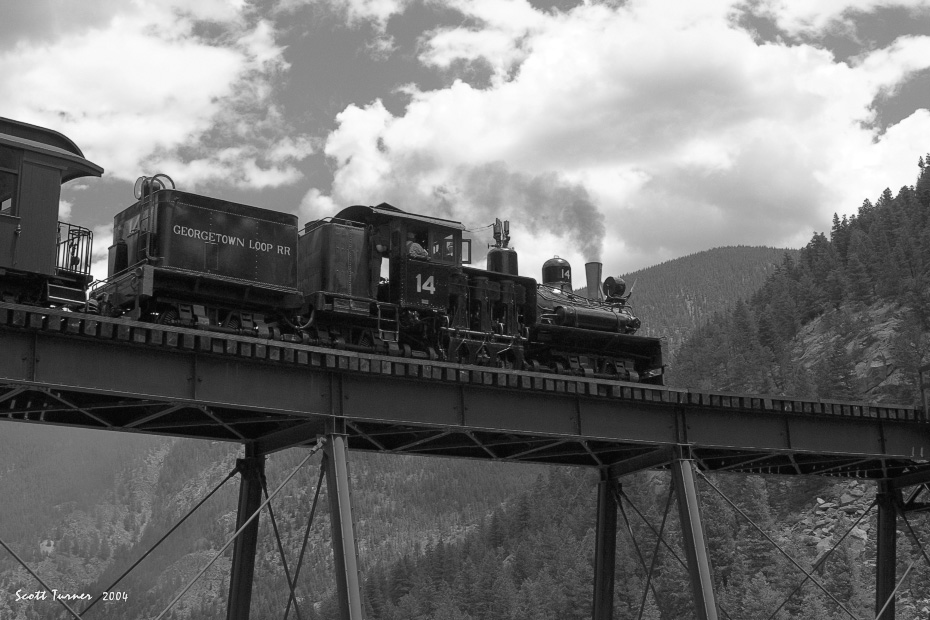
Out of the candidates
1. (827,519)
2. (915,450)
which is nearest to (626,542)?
(827,519)

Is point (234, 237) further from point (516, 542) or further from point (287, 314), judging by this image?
point (516, 542)

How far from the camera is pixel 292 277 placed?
82.9ft

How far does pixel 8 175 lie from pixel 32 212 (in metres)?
0.83

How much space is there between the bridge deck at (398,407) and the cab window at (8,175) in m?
3.01

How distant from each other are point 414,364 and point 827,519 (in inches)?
2724

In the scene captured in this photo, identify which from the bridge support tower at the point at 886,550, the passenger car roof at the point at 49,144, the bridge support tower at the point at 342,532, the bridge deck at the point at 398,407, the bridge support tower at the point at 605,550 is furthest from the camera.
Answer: the bridge support tower at the point at 886,550

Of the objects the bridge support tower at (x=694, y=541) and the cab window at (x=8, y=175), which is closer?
the cab window at (x=8, y=175)

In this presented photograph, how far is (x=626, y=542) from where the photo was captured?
98.2 meters

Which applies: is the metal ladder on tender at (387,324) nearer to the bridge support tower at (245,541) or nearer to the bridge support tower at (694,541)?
the bridge support tower at (245,541)

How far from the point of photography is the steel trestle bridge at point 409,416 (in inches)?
790

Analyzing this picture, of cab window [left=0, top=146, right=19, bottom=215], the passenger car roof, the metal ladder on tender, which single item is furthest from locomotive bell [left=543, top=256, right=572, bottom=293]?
cab window [left=0, top=146, right=19, bottom=215]

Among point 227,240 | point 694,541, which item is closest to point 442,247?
point 227,240

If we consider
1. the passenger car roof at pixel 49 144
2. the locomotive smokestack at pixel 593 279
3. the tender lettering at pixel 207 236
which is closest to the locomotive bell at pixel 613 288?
the locomotive smokestack at pixel 593 279

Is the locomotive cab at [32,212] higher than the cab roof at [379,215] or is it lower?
lower
